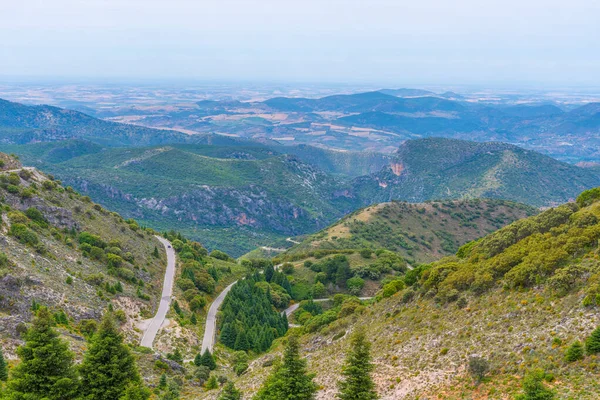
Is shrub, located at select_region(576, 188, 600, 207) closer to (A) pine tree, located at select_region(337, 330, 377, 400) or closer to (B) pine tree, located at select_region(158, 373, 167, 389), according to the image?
(A) pine tree, located at select_region(337, 330, 377, 400)

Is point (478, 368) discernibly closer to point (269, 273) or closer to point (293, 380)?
point (293, 380)

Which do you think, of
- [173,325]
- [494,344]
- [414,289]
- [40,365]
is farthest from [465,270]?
[173,325]

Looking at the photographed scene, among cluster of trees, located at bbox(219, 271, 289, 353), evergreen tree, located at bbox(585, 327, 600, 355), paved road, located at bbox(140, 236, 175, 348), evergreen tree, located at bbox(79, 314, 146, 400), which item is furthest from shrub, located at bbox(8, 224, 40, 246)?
evergreen tree, located at bbox(585, 327, 600, 355)

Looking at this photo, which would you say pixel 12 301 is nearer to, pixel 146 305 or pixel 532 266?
pixel 146 305

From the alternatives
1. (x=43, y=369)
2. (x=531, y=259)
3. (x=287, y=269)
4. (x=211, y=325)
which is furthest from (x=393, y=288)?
(x=287, y=269)

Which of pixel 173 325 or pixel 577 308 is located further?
pixel 173 325

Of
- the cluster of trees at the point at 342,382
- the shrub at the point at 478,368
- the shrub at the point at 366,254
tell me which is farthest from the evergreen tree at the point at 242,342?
the shrub at the point at 366,254

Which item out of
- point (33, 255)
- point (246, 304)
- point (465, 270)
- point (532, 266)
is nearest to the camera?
point (532, 266)
